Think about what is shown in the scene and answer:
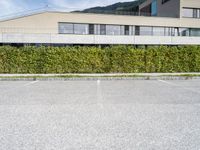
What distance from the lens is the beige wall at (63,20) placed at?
29.1 meters

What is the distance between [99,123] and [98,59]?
1208 cm

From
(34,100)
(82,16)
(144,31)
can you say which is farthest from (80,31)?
(34,100)

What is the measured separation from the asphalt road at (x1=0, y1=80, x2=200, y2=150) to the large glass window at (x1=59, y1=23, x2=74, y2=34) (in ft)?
76.9

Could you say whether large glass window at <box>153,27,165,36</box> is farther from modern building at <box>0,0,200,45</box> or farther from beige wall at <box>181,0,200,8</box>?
beige wall at <box>181,0,200,8</box>

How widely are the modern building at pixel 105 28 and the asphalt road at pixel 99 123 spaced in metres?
22.3

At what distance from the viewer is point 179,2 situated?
34.0 metres

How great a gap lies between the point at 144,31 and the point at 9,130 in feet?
104

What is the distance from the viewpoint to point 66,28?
101 feet

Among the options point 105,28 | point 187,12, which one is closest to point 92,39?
point 105,28

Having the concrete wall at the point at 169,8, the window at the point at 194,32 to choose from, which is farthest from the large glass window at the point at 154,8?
the window at the point at 194,32

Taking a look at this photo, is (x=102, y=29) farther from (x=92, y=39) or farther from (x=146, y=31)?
(x=146, y=31)

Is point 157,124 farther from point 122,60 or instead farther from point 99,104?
point 122,60

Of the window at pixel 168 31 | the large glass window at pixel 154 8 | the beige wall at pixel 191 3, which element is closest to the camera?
the beige wall at pixel 191 3

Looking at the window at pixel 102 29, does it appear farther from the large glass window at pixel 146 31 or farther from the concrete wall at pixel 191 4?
the concrete wall at pixel 191 4
